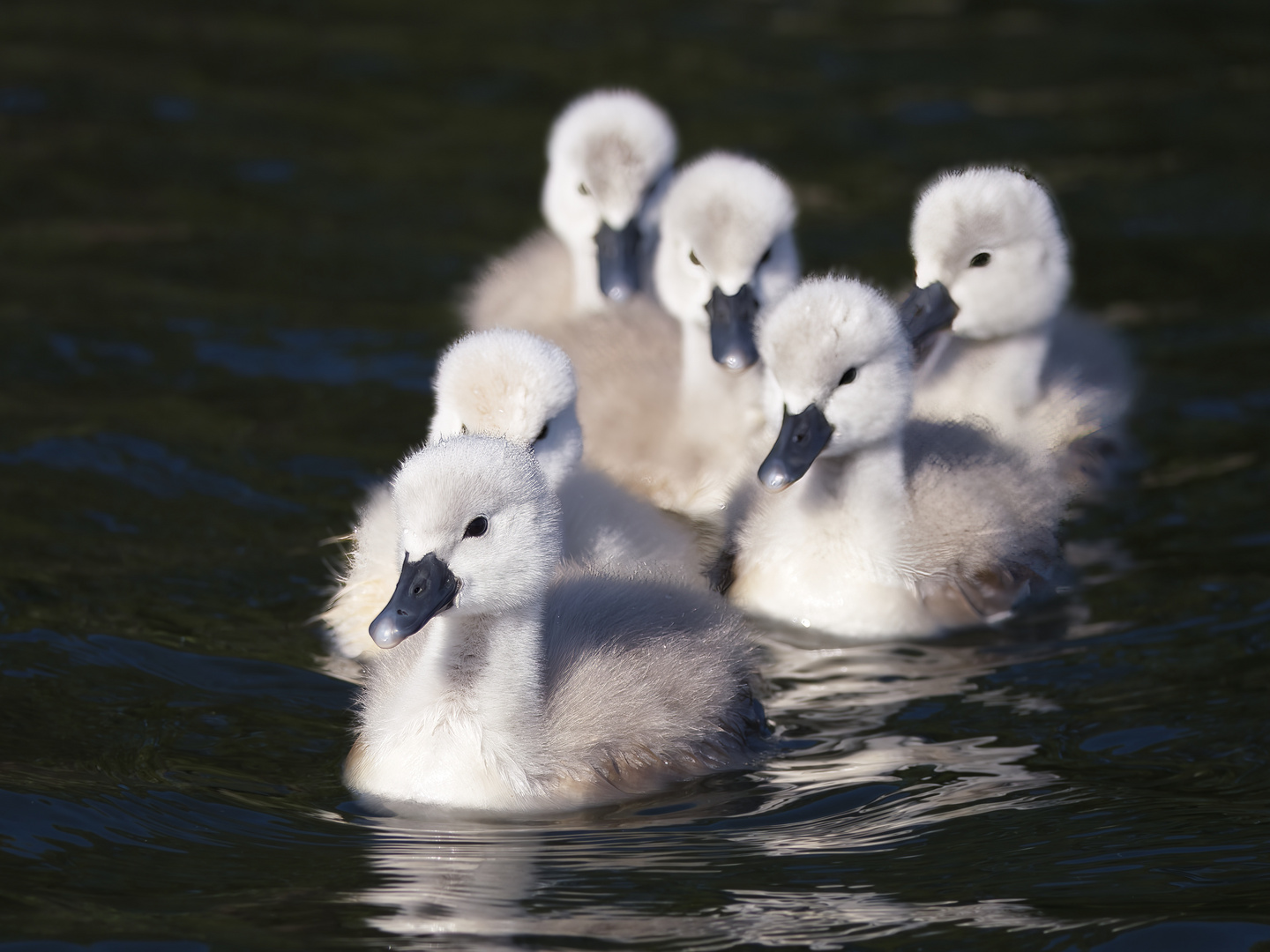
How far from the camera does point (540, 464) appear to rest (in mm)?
5652

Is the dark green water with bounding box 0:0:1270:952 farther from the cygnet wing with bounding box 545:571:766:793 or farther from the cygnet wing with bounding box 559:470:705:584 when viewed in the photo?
the cygnet wing with bounding box 559:470:705:584

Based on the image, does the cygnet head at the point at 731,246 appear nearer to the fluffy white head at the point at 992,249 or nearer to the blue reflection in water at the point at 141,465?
the fluffy white head at the point at 992,249

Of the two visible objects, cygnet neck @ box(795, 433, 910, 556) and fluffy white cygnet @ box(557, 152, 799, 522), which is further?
fluffy white cygnet @ box(557, 152, 799, 522)

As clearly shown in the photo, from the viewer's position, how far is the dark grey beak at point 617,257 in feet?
26.0

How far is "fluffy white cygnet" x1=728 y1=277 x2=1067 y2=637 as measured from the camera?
6.08 m

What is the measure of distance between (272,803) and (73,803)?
1.66 ft

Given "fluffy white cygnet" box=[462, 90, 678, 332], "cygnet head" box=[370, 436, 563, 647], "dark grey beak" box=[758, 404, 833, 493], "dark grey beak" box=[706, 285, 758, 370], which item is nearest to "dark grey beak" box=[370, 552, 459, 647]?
"cygnet head" box=[370, 436, 563, 647]

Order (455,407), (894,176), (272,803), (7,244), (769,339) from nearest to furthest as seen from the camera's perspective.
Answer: (272,803) → (455,407) → (769,339) → (7,244) → (894,176)

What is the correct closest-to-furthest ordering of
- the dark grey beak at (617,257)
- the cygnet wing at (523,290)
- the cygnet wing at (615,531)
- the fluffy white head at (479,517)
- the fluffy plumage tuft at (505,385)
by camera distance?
the fluffy white head at (479,517), the fluffy plumage tuft at (505,385), the cygnet wing at (615,531), the dark grey beak at (617,257), the cygnet wing at (523,290)

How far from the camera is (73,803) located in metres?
4.88

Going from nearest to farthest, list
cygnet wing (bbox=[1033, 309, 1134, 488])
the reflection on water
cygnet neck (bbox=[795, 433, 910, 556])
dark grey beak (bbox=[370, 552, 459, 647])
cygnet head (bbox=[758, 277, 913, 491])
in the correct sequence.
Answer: the reflection on water < dark grey beak (bbox=[370, 552, 459, 647]) < cygnet head (bbox=[758, 277, 913, 491]) < cygnet neck (bbox=[795, 433, 910, 556]) < cygnet wing (bbox=[1033, 309, 1134, 488])

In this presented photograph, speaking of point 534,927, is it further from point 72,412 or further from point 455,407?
point 72,412

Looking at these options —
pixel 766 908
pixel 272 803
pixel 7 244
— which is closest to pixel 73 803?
pixel 272 803

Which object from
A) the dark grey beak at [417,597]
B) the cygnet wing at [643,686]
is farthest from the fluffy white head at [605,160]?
the dark grey beak at [417,597]
